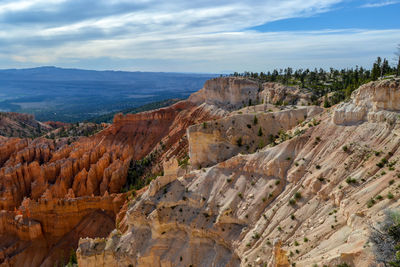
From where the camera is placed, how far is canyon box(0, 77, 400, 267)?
19391 mm

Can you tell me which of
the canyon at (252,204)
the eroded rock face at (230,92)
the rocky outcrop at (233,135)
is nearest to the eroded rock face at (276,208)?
the canyon at (252,204)

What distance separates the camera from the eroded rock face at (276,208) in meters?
18.8

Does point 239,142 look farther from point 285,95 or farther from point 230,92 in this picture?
point 230,92

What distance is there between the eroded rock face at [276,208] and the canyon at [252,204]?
8cm

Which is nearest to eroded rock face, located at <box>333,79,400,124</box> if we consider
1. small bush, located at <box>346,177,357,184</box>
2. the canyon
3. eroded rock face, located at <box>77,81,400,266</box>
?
the canyon

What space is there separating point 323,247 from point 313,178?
6384 mm

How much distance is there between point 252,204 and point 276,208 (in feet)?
8.02

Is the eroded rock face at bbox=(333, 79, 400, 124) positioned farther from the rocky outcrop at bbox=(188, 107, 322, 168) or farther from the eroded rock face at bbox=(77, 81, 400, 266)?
the rocky outcrop at bbox=(188, 107, 322, 168)

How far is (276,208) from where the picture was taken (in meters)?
24.4

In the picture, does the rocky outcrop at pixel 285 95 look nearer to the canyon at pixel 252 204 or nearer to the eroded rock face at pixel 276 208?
the canyon at pixel 252 204

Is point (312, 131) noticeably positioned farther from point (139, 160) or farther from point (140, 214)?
point (139, 160)

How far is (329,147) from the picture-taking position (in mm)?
25031

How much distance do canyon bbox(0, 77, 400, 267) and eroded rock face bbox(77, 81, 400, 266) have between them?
83 mm

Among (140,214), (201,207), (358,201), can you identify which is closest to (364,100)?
(358,201)
